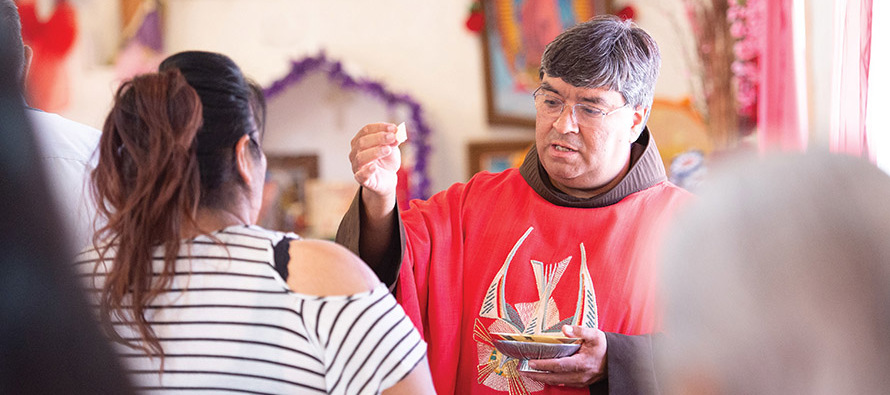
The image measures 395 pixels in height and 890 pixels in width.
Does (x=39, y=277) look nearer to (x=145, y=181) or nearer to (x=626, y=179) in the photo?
(x=145, y=181)

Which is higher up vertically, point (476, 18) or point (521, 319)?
point (476, 18)

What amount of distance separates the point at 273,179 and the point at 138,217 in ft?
12.8

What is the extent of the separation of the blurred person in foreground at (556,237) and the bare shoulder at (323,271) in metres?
0.67

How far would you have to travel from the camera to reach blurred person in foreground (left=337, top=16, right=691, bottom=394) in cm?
197

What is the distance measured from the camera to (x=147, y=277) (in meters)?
1.18

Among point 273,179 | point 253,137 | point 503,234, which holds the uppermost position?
point 253,137

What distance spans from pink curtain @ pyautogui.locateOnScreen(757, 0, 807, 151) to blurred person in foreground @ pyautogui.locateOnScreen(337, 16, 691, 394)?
3.18 ft

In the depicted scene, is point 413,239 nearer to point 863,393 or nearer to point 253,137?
point 253,137

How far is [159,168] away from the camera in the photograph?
1.20 meters

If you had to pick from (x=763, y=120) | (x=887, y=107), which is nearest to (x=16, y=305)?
(x=887, y=107)

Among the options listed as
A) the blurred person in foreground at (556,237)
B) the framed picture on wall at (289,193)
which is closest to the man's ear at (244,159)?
the blurred person in foreground at (556,237)

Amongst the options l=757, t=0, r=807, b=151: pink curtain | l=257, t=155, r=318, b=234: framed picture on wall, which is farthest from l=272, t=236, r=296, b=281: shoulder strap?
l=257, t=155, r=318, b=234: framed picture on wall

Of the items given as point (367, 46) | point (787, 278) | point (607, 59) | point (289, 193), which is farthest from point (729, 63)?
point (787, 278)

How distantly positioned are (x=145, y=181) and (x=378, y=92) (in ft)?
12.1
